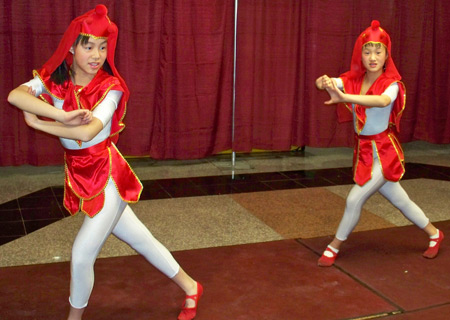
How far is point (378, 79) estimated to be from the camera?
9.46ft

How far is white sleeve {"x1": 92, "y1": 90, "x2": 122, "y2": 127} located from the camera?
2.07 metres

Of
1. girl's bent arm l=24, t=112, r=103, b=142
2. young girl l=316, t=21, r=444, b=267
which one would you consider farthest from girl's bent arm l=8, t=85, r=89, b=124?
young girl l=316, t=21, r=444, b=267

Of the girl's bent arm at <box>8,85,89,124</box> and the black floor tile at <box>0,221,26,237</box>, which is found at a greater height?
the girl's bent arm at <box>8,85,89,124</box>

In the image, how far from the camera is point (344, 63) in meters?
5.35

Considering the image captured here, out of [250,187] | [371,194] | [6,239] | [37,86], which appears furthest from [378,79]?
[6,239]

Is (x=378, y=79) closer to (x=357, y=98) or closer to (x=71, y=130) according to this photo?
(x=357, y=98)

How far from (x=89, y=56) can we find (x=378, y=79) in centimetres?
145

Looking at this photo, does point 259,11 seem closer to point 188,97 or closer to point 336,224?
point 188,97

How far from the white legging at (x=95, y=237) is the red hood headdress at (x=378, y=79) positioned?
1.29m

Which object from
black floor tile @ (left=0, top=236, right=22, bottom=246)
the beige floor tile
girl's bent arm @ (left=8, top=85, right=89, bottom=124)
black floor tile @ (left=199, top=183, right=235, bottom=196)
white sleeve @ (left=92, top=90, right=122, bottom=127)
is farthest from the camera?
black floor tile @ (left=199, top=183, right=235, bottom=196)

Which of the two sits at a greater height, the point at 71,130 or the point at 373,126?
the point at 71,130

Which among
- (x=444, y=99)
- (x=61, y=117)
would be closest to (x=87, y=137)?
(x=61, y=117)

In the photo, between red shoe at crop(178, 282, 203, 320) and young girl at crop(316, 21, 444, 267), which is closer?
red shoe at crop(178, 282, 203, 320)

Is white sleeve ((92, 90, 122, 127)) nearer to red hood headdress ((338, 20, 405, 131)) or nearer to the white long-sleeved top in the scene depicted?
the white long-sleeved top
